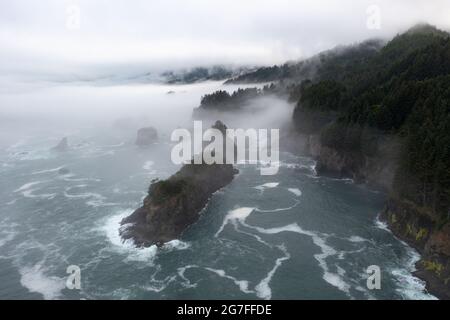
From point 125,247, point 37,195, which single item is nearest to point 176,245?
point 125,247

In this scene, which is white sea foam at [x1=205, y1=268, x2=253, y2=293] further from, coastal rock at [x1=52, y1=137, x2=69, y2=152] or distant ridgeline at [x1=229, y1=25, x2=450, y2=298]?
coastal rock at [x1=52, y1=137, x2=69, y2=152]

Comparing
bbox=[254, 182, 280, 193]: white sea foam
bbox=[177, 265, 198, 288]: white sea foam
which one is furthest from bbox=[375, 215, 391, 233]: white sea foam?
bbox=[177, 265, 198, 288]: white sea foam

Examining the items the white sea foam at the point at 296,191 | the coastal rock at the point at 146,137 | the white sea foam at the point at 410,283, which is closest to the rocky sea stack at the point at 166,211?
the white sea foam at the point at 296,191

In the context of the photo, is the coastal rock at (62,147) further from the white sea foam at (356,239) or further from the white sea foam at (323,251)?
the white sea foam at (356,239)

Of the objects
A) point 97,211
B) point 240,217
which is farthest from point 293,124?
point 97,211

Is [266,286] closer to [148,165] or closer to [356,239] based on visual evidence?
[356,239]

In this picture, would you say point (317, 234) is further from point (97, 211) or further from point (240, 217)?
point (97, 211)
